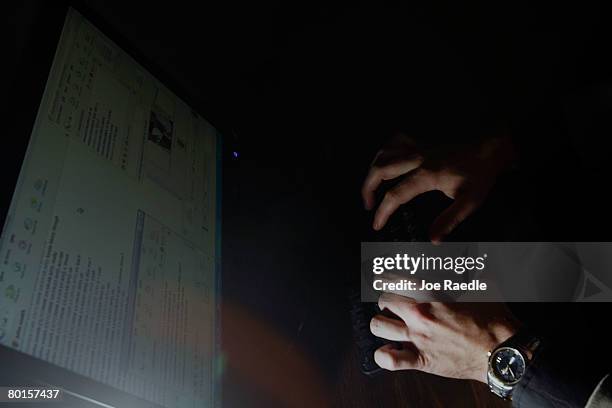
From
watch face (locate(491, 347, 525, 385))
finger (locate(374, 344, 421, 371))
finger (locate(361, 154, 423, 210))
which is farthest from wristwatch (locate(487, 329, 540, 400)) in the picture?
finger (locate(361, 154, 423, 210))

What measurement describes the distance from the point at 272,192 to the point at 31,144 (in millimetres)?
512

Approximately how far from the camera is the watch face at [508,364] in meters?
0.67

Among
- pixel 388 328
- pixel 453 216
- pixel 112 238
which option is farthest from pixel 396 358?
pixel 112 238

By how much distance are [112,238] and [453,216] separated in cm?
56

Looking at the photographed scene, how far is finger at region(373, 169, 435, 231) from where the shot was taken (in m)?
0.88

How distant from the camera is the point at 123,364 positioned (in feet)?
1.81

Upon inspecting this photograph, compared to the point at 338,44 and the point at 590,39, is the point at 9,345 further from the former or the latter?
Answer: the point at 590,39

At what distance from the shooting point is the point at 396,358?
0.74 meters

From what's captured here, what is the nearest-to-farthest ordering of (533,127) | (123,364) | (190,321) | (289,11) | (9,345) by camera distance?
1. (9,345)
2. (123,364)
3. (190,321)
4. (533,127)
5. (289,11)

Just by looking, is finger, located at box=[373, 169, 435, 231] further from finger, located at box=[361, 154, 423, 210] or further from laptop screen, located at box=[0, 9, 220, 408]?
laptop screen, located at box=[0, 9, 220, 408]

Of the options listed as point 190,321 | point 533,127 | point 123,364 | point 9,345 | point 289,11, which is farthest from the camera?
point 289,11

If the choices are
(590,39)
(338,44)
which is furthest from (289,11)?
(590,39)

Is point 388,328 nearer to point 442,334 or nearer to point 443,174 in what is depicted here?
point 442,334

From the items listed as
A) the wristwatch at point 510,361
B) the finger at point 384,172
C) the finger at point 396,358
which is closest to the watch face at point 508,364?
the wristwatch at point 510,361
